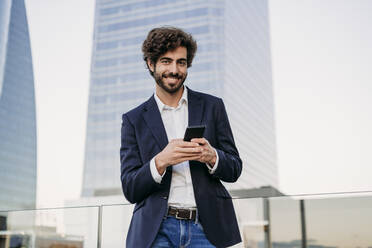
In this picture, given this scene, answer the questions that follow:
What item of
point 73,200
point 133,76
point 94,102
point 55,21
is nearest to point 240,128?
point 133,76

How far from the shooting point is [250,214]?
3.19 m

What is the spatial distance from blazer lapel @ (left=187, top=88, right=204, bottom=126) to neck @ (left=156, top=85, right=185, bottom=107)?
27mm

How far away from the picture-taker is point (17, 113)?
2647 cm

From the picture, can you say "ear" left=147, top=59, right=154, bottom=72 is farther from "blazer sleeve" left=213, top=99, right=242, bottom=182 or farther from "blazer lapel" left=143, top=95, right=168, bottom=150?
"blazer sleeve" left=213, top=99, right=242, bottom=182

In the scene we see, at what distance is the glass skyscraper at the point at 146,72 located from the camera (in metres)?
51.1

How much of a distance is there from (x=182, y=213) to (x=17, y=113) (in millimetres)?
27442

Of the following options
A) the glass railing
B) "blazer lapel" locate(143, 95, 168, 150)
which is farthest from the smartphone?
the glass railing

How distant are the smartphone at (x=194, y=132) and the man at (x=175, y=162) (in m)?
0.01

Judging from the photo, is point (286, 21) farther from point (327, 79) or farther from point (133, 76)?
point (133, 76)

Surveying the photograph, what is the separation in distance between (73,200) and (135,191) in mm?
55716

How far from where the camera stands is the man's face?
45.3 inches

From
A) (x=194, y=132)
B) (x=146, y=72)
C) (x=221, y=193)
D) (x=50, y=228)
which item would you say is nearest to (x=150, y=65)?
(x=194, y=132)

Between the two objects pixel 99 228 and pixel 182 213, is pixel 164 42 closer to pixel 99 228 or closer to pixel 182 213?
pixel 182 213

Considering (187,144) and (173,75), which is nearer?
(187,144)
